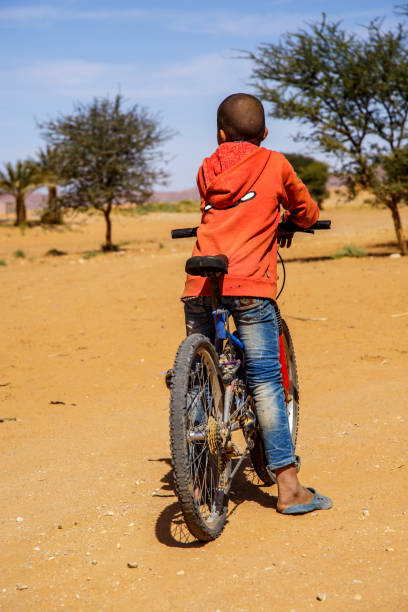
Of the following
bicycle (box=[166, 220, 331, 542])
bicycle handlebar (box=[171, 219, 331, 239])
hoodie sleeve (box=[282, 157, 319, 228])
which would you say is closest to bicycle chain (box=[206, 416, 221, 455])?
bicycle (box=[166, 220, 331, 542])

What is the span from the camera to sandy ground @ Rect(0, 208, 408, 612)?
2.67 m

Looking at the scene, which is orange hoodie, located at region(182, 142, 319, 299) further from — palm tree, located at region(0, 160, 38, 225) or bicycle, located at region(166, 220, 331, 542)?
palm tree, located at region(0, 160, 38, 225)

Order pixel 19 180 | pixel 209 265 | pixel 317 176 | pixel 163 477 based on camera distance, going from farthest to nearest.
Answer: pixel 317 176, pixel 19 180, pixel 163 477, pixel 209 265

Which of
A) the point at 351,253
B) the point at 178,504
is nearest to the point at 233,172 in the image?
the point at 178,504

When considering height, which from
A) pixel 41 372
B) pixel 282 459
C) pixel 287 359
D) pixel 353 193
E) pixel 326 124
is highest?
pixel 326 124

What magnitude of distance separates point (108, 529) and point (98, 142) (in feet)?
70.4

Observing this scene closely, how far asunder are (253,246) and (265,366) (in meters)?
0.57

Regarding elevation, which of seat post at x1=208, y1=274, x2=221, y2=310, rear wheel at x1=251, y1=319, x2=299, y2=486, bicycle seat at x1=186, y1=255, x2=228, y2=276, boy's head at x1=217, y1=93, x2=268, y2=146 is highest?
boy's head at x1=217, y1=93, x2=268, y2=146

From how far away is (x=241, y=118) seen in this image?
128 inches

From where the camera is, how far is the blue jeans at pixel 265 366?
10.6 feet

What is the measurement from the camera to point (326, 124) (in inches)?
608

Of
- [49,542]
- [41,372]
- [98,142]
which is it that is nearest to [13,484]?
[49,542]

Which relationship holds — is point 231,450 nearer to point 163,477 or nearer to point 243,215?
point 163,477

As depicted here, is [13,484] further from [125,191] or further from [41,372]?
[125,191]
